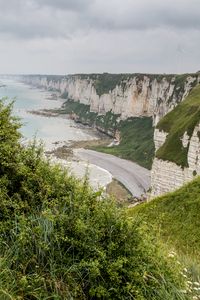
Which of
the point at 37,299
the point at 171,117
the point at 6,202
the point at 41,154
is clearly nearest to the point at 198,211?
the point at 41,154

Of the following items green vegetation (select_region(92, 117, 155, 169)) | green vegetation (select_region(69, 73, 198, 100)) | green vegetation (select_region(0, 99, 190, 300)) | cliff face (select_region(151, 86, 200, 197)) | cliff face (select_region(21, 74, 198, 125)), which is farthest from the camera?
cliff face (select_region(21, 74, 198, 125))

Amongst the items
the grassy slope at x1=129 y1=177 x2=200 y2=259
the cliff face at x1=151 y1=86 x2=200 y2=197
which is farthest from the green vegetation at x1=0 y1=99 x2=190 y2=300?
the cliff face at x1=151 y1=86 x2=200 y2=197

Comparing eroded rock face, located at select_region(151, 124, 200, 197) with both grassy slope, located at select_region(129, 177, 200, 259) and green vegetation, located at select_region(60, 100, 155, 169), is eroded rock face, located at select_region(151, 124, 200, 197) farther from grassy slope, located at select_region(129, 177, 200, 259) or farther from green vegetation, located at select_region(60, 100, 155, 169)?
green vegetation, located at select_region(60, 100, 155, 169)

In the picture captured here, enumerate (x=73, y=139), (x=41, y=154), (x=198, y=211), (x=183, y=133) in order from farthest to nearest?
(x=73, y=139) → (x=183, y=133) → (x=198, y=211) → (x=41, y=154)

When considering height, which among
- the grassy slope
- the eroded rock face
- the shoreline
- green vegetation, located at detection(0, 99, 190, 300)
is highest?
green vegetation, located at detection(0, 99, 190, 300)

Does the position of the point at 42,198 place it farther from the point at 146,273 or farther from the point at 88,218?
the point at 146,273

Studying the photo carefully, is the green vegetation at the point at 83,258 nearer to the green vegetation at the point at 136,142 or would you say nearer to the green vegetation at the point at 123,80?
the green vegetation at the point at 136,142

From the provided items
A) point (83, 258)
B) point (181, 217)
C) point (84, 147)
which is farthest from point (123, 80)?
point (83, 258)
